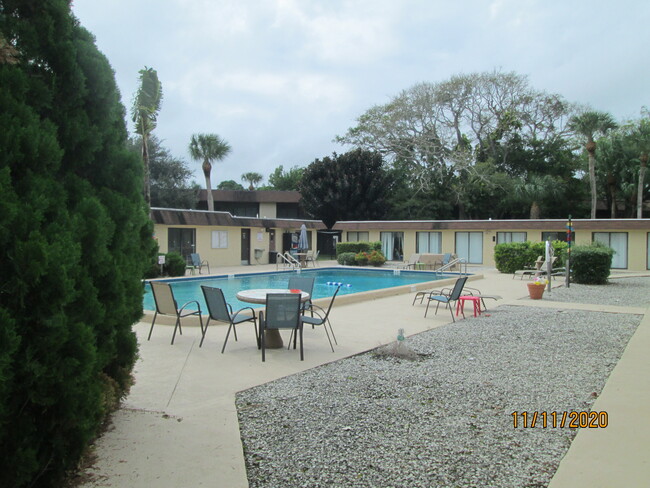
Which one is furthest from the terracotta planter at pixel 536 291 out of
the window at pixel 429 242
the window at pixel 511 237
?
the window at pixel 429 242

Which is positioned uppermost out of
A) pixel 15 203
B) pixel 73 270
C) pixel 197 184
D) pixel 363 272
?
pixel 197 184

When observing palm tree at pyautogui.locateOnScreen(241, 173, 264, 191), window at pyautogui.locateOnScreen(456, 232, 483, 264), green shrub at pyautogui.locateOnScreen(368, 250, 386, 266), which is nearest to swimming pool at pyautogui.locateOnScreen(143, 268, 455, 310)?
green shrub at pyautogui.locateOnScreen(368, 250, 386, 266)

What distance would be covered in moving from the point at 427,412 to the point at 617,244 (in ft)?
77.3

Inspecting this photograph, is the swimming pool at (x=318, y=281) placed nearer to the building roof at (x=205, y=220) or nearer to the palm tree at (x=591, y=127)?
the building roof at (x=205, y=220)

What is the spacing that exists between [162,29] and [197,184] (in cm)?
2949

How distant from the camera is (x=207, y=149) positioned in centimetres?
3441

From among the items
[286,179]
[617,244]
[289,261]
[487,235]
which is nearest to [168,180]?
[289,261]

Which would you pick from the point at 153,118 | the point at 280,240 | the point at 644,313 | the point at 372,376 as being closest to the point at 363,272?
the point at 280,240

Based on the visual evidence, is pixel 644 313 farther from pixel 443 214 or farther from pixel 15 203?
pixel 443 214

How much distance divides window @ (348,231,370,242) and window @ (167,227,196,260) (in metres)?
11.0

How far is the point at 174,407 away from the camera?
4215mm

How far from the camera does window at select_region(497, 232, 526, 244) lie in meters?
25.5

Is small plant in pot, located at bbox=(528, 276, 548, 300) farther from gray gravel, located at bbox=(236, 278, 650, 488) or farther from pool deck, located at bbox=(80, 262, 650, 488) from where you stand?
gray gravel, located at bbox=(236, 278, 650, 488)

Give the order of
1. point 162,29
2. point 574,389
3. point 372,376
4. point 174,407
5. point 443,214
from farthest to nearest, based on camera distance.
Answer: point 443,214 < point 162,29 < point 372,376 < point 574,389 < point 174,407
